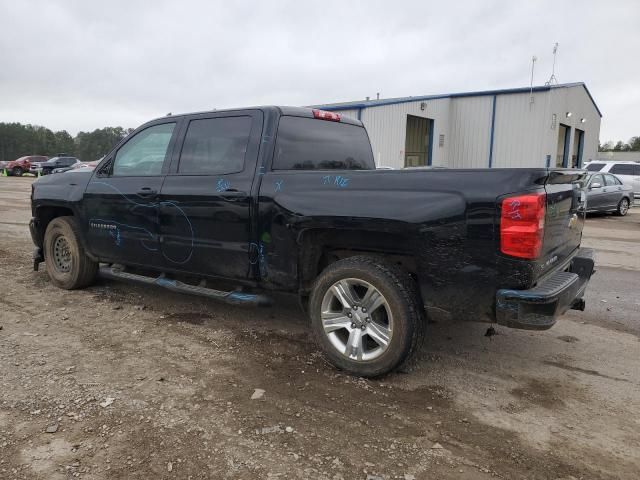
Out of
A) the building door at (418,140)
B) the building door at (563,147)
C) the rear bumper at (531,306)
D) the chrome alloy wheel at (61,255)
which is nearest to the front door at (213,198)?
the chrome alloy wheel at (61,255)

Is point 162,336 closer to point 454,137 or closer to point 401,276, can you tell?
point 401,276

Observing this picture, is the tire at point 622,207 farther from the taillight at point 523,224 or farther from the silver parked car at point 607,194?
the taillight at point 523,224

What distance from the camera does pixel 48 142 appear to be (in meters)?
91.0

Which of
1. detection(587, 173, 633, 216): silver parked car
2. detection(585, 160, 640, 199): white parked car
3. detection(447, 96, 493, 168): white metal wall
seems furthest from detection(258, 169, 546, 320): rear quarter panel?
detection(447, 96, 493, 168): white metal wall

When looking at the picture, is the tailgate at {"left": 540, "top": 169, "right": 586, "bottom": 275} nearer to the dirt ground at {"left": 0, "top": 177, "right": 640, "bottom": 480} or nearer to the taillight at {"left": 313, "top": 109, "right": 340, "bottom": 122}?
the dirt ground at {"left": 0, "top": 177, "right": 640, "bottom": 480}

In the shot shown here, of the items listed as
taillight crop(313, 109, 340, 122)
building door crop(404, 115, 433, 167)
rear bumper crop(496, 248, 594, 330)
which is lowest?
rear bumper crop(496, 248, 594, 330)

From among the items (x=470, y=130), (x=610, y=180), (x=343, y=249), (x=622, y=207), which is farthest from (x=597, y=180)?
(x=343, y=249)

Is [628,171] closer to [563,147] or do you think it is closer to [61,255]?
[563,147]

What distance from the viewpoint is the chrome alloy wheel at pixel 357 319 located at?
138 inches

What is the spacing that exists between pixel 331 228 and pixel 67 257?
148 inches

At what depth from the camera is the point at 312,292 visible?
3777 mm

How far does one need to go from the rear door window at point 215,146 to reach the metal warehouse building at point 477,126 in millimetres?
18886

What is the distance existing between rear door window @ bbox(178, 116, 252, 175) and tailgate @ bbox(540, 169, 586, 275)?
2.36 metres

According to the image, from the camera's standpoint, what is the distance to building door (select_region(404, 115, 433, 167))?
1030 inches
